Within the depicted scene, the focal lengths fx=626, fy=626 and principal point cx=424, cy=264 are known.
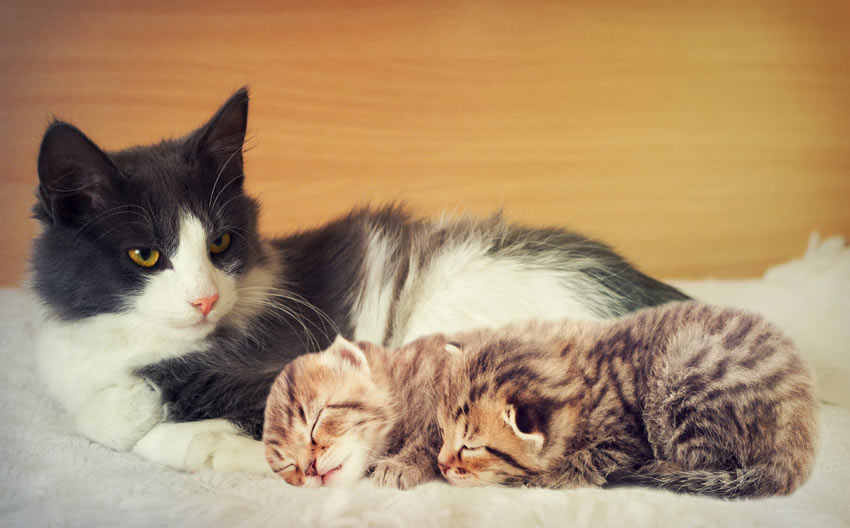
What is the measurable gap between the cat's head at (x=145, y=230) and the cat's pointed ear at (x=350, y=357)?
222 mm

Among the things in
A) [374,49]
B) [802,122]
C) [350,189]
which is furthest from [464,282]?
[802,122]

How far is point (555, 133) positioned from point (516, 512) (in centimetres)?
70

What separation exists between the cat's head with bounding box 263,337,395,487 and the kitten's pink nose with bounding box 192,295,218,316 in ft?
0.57

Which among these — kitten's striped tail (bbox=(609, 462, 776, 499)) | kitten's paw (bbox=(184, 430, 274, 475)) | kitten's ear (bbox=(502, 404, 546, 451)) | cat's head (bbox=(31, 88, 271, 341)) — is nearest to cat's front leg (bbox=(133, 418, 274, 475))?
kitten's paw (bbox=(184, 430, 274, 475))

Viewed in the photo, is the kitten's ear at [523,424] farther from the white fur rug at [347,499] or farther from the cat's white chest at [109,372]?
the cat's white chest at [109,372]

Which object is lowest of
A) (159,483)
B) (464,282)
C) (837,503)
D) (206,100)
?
(159,483)

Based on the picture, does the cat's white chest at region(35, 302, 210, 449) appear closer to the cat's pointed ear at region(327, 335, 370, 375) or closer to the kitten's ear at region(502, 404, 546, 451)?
the cat's pointed ear at region(327, 335, 370, 375)

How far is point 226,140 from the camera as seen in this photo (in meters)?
1.06

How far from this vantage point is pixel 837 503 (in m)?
0.83

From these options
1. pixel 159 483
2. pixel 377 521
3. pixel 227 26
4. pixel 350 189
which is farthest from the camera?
pixel 350 189

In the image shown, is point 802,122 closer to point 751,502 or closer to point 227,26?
point 751,502

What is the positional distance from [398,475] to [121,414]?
527 mm

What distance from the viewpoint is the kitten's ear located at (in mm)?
764

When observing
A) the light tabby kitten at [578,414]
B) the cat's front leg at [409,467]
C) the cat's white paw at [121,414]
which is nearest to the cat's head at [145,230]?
the cat's white paw at [121,414]
